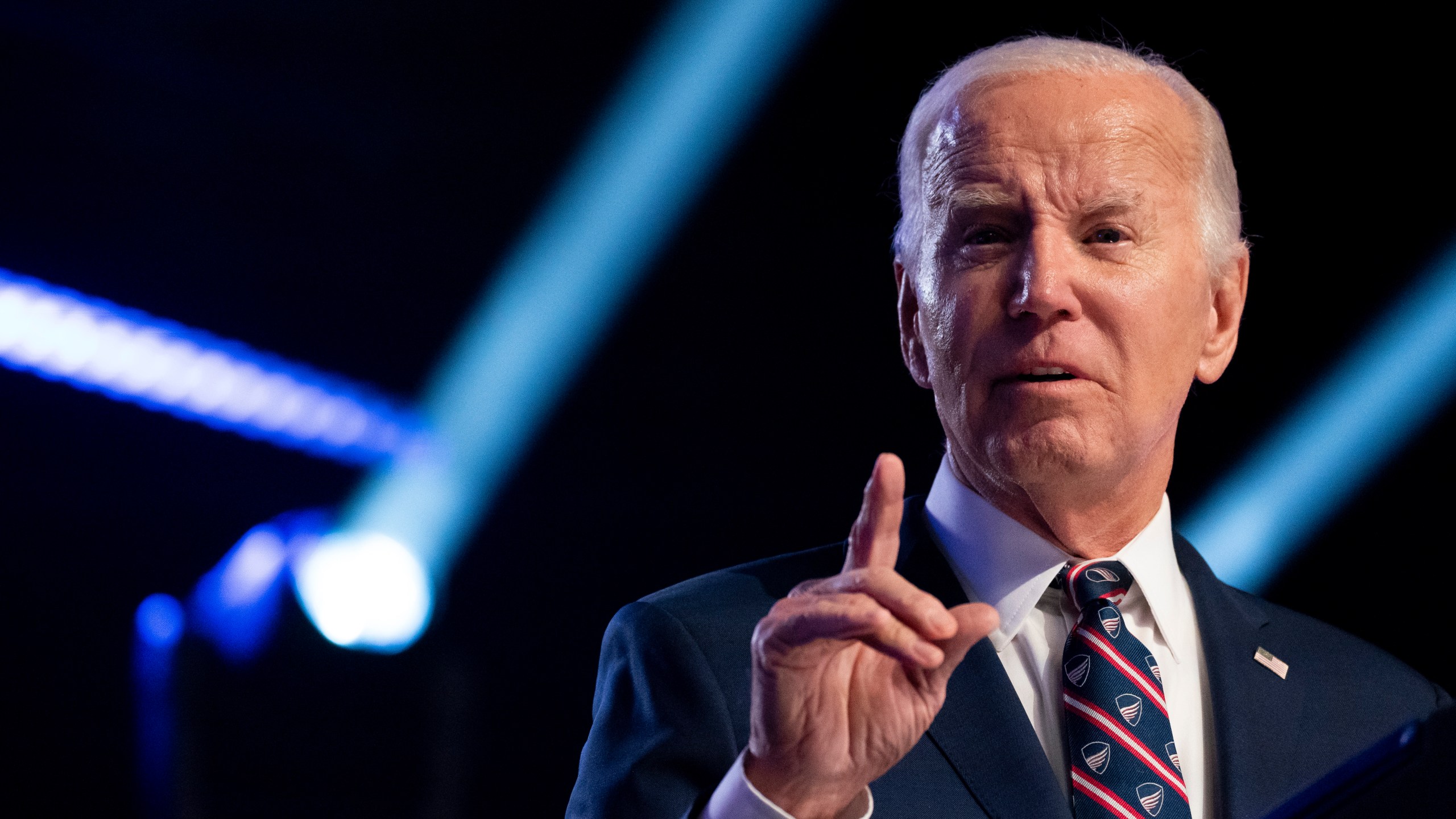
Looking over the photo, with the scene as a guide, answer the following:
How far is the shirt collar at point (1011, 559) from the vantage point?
1.43m

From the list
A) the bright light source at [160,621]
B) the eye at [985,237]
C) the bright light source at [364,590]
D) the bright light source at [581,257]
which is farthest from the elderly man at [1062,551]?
the bright light source at [160,621]

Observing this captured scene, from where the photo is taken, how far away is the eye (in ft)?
4.90

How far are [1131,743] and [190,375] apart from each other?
3.33 meters

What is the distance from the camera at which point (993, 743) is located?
1.28 metres

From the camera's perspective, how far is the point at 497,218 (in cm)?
388

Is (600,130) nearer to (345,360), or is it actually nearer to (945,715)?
(345,360)

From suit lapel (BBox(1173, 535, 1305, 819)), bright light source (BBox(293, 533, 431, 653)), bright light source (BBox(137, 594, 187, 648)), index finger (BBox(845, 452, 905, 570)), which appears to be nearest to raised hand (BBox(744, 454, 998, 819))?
index finger (BBox(845, 452, 905, 570))

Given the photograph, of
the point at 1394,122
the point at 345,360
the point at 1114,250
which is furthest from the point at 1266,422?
the point at 345,360

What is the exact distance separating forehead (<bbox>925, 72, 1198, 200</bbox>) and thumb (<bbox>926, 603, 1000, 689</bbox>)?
70 cm

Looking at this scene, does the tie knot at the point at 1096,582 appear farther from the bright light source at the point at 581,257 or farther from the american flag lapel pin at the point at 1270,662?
the bright light source at the point at 581,257

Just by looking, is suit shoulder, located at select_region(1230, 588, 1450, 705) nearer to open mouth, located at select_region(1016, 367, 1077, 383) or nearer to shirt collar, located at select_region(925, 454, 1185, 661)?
shirt collar, located at select_region(925, 454, 1185, 661)

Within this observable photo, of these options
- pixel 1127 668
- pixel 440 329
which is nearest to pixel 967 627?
pixel 1127 668

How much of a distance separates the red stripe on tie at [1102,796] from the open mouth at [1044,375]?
1.50ft

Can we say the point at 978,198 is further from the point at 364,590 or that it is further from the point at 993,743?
the point at 364,590
